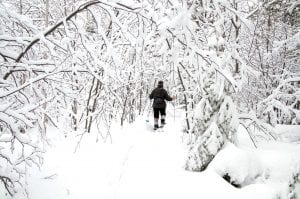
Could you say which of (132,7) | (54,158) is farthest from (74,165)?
(132,7)

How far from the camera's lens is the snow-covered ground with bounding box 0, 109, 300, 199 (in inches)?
223

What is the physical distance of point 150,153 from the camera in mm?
8711

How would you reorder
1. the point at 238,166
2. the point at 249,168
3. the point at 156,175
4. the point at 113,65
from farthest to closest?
the point at 156,175
the point at 249,168
the point at 238,166
the point at 113,65

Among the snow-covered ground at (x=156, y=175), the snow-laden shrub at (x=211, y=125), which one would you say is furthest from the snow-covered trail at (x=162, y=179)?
the snow-laden shrub at (x=211, y=125)

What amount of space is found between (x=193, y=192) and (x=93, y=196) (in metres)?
1.83

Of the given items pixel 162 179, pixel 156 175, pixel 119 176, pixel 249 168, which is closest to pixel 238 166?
pixel 249 168

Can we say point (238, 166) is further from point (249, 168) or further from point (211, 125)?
point (211, 125)

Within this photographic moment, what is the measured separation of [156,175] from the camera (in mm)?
6738

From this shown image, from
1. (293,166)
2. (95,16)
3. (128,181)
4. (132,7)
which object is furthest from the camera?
(128,181)

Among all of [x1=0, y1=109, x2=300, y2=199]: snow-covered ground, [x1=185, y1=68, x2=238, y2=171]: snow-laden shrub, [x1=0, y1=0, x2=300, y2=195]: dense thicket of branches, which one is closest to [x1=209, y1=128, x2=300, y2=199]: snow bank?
[x1=0, y1=109, x2=300, y2=199]: snow-covered ground

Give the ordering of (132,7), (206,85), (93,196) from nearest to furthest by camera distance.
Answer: (132,7) < (93,196) < (206,85)

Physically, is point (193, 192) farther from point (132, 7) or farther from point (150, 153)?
point (132, 7)

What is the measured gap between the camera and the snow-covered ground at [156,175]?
5656 millimetres

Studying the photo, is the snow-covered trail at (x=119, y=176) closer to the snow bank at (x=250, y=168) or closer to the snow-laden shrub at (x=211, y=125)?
the snow bank at (x=250, y=168)
